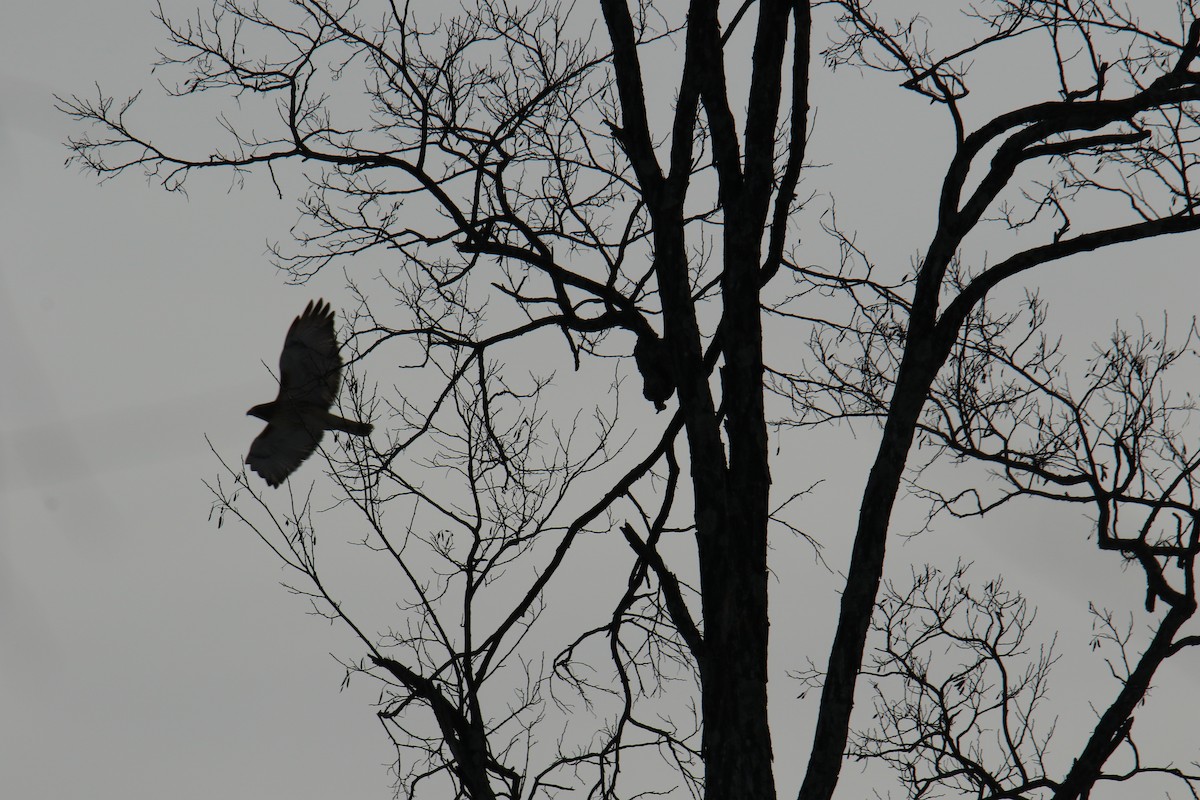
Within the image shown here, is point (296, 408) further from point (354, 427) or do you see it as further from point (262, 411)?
point (354, 427)

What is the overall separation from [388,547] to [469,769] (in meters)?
1.88

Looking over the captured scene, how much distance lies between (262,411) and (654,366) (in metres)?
6.65

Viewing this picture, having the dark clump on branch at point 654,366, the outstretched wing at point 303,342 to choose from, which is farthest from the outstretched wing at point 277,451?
the dark clump on branch at point 654,366

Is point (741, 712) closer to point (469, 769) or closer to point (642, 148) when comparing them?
point (469, 769)

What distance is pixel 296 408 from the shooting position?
374 inches

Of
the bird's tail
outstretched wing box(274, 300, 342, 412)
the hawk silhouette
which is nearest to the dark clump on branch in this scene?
the bird's tail

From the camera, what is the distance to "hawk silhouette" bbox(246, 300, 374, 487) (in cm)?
923

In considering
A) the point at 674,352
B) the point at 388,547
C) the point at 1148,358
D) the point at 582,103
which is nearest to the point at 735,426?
the point at 674,352

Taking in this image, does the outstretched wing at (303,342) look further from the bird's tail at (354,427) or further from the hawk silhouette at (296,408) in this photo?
the bird's tail at (354,427)

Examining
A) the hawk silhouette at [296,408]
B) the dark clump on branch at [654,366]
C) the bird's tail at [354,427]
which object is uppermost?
the hawk silhouette at [296,408]

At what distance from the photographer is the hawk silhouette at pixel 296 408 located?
923cm

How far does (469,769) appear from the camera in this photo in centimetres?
592

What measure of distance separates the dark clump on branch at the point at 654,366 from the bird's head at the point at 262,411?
6.48 meters

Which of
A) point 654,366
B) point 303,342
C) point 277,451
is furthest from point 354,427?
point 277,451
